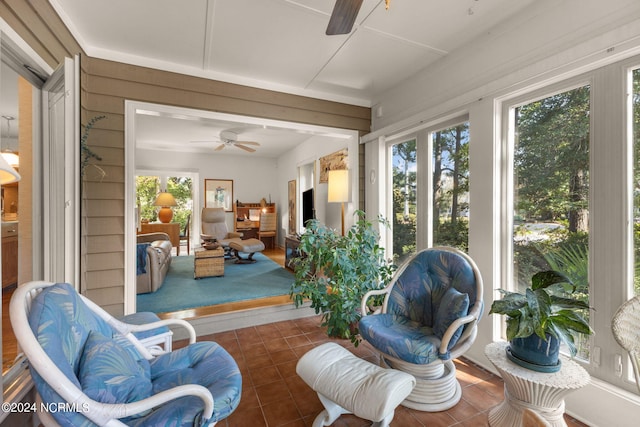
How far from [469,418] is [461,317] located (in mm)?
618

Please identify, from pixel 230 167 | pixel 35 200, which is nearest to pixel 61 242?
pixel 35 200

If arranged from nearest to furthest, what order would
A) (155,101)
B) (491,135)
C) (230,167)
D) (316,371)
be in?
(316,371), (491,135), (155,101), (230,167)

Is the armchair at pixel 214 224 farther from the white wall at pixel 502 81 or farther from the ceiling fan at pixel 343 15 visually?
the ceiling fan at pixel 343 15

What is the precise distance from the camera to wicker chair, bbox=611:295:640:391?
1229mm

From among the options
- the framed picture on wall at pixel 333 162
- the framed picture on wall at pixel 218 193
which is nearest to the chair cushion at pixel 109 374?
the framed picture on wall at pixel 333 162

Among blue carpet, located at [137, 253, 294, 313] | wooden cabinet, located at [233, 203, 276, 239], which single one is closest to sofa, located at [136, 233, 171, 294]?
blue carpet, located at [137, 253, 294, 313]

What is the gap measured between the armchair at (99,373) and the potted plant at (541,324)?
1408 mm

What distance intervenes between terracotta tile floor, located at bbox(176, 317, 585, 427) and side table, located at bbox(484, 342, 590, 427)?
0.21m

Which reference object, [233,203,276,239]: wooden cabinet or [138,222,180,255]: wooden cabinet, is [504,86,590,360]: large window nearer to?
[233,203,276,239]: wooden cabinet

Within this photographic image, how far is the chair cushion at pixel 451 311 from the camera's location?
1.69 m

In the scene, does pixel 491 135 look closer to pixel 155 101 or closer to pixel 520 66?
pixel 520 66

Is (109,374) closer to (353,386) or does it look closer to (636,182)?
(353,386)

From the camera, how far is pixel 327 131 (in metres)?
3.47

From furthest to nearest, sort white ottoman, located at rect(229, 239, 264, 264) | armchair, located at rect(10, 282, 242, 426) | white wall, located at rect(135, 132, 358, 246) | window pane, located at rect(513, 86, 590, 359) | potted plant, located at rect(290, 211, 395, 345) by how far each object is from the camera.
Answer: white wall, located at rect(135, 132, 358, 246) < white ottoman, located at rect(229, 239, 264, 264) < potted plant, located at rect(290, 211, 395, 345) < window pane, located at rect(513, 86, 590, 359) < armchair, located at rect(10, 282, 242, 426)
